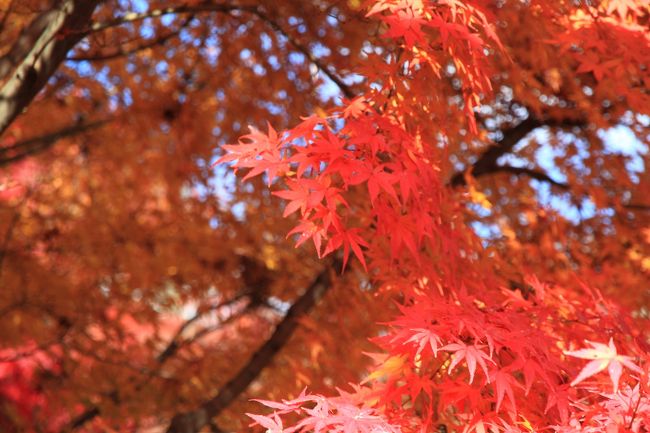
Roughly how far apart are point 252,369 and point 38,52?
6.94 feet

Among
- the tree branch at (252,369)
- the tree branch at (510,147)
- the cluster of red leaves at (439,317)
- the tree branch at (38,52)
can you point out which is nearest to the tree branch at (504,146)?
the tree branch at (510,147)

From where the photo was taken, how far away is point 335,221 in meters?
2.15

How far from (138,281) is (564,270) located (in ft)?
10.6

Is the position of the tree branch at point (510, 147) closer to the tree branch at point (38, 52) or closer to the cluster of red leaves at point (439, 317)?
the cluster of red leaves at point (439, 317)

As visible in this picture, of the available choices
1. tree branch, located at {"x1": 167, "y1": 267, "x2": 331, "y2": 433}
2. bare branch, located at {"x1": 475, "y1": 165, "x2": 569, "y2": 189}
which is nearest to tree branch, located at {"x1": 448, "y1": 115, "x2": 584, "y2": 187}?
bare branch, located at {"x1": 475, "y1": 165, "x2": 569, "y2": 189}

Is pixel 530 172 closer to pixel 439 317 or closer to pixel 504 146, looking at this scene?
pixel 504 146

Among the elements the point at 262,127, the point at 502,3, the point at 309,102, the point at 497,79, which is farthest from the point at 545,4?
the point at 262,127

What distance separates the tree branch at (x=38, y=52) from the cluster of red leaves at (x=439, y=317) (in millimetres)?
1090

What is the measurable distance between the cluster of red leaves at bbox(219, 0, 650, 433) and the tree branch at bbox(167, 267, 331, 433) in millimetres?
1548

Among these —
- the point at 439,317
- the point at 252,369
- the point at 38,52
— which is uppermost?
the point at 38,52

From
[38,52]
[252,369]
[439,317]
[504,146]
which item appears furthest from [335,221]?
[504,146]

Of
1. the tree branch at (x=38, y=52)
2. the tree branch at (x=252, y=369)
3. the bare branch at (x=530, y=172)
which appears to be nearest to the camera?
the tree branch at (x=38, y=52)

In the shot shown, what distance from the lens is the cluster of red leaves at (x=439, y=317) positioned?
186cm

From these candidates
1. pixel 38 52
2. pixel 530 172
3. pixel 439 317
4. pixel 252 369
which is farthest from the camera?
pixel 530 172
